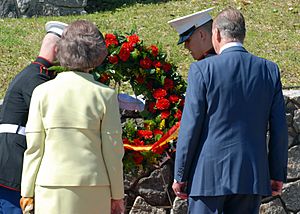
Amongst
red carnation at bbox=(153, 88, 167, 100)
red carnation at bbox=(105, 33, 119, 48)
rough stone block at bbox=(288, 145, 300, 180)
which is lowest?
rough stone block at bbox=(288, 145, 300, 180)

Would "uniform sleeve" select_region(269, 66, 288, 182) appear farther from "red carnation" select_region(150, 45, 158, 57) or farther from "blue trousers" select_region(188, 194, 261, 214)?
"red carnation" select_region(150, 45, 158, 57)

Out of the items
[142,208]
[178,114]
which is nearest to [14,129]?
[178,114]

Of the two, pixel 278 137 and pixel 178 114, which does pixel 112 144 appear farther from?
pixel 178 114

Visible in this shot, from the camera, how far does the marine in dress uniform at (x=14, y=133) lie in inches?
176

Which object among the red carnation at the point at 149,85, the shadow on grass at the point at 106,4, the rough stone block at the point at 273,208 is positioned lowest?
the rough stone block at the point at 273,208

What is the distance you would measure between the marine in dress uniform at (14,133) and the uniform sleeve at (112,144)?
0.74m

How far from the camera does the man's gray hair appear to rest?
13.8 feet

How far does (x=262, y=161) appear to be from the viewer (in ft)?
13.9

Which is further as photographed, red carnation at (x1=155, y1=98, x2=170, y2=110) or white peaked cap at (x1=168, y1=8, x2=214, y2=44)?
red carnation at (x1=155, y1=98, x2=170, y2=110)

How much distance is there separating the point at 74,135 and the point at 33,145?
23 centimetres

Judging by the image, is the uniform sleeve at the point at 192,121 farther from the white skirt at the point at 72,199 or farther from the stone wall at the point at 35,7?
the stone wall at the point at 35,7

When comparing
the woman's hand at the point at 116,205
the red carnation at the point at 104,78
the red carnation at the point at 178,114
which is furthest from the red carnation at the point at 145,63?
the woman's hand at the point at 116,205

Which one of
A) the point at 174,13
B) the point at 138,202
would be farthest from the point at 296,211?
the point at 174,13

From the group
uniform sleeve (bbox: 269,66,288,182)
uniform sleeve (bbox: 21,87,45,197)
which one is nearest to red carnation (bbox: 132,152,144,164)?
uniform sleeve (bbox: 269,66,288,182)
